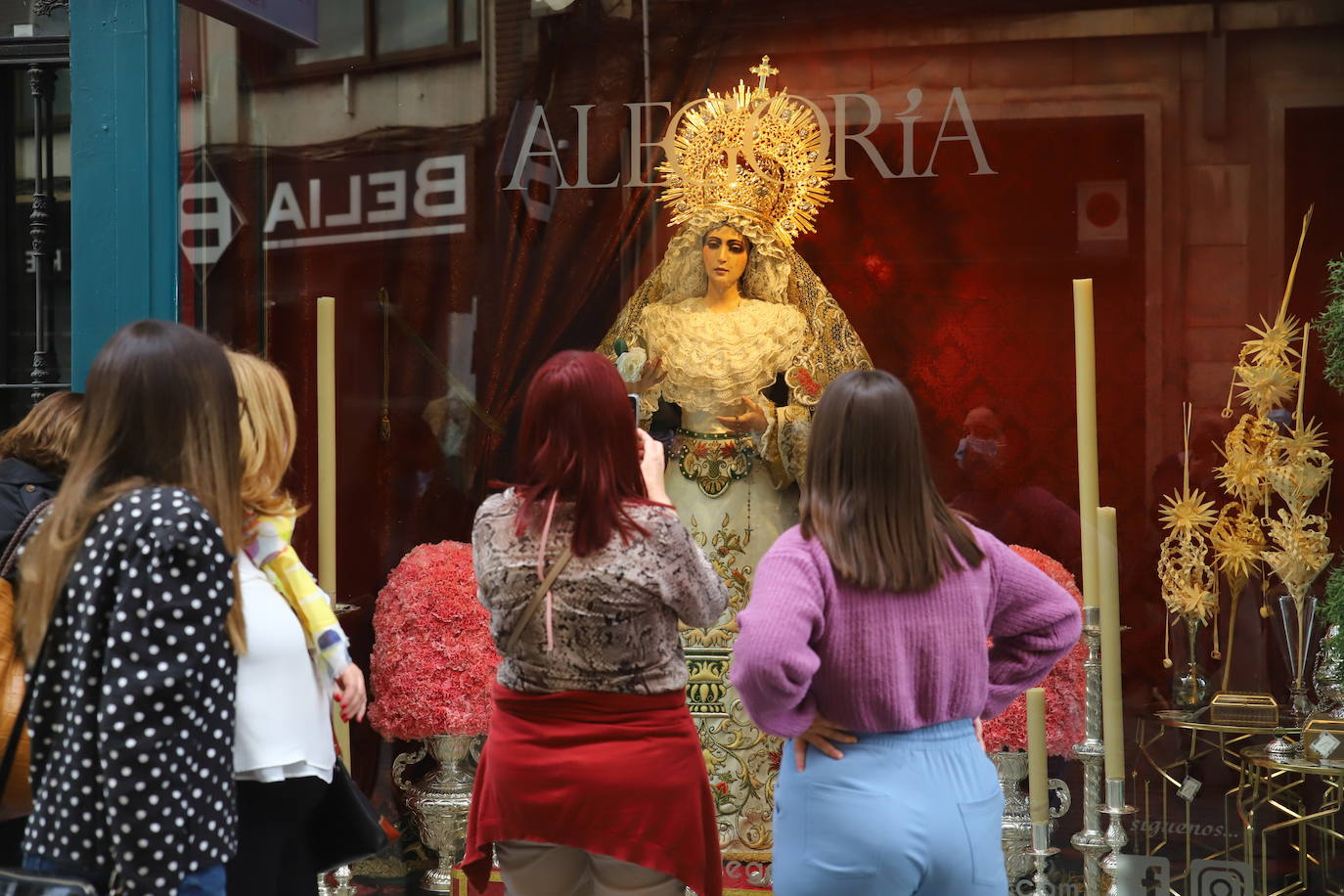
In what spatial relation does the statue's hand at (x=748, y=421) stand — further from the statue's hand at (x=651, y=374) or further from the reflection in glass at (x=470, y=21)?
the reflection in glass at (x=470, y=21)

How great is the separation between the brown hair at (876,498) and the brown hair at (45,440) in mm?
1650

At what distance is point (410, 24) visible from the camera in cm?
480

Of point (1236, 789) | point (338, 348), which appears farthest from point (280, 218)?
point (1236, 789)

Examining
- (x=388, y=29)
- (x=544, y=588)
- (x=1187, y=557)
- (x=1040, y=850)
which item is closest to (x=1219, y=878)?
(x=1187, y=557)

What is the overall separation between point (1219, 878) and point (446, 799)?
212 centimetres

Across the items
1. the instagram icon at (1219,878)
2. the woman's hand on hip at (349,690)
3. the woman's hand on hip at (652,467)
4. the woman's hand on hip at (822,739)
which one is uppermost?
the woman's hand on hip at (652,467)

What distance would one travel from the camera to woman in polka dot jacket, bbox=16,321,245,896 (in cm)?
218

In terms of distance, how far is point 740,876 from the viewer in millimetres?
4523

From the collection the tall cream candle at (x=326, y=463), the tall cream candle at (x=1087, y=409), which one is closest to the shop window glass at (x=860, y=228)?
the tall cream candle at (x=326, y=463)

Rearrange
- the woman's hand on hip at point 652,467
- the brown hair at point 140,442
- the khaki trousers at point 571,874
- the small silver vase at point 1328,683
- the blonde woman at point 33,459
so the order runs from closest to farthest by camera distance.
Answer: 1. the brown hair at point 140,442
2. the khaki trousers at point 571,874
3. the woman's hand on hip at point 652,467
4. the blonde woman at point 33,459
5. the small silver vase at point 1328,683

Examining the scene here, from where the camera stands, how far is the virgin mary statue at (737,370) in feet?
14.9

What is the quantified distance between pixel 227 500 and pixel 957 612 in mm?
1150

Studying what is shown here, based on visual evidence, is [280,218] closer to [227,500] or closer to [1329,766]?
[227,500]

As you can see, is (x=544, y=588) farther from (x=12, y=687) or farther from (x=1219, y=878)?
(x=1219, y=878)
